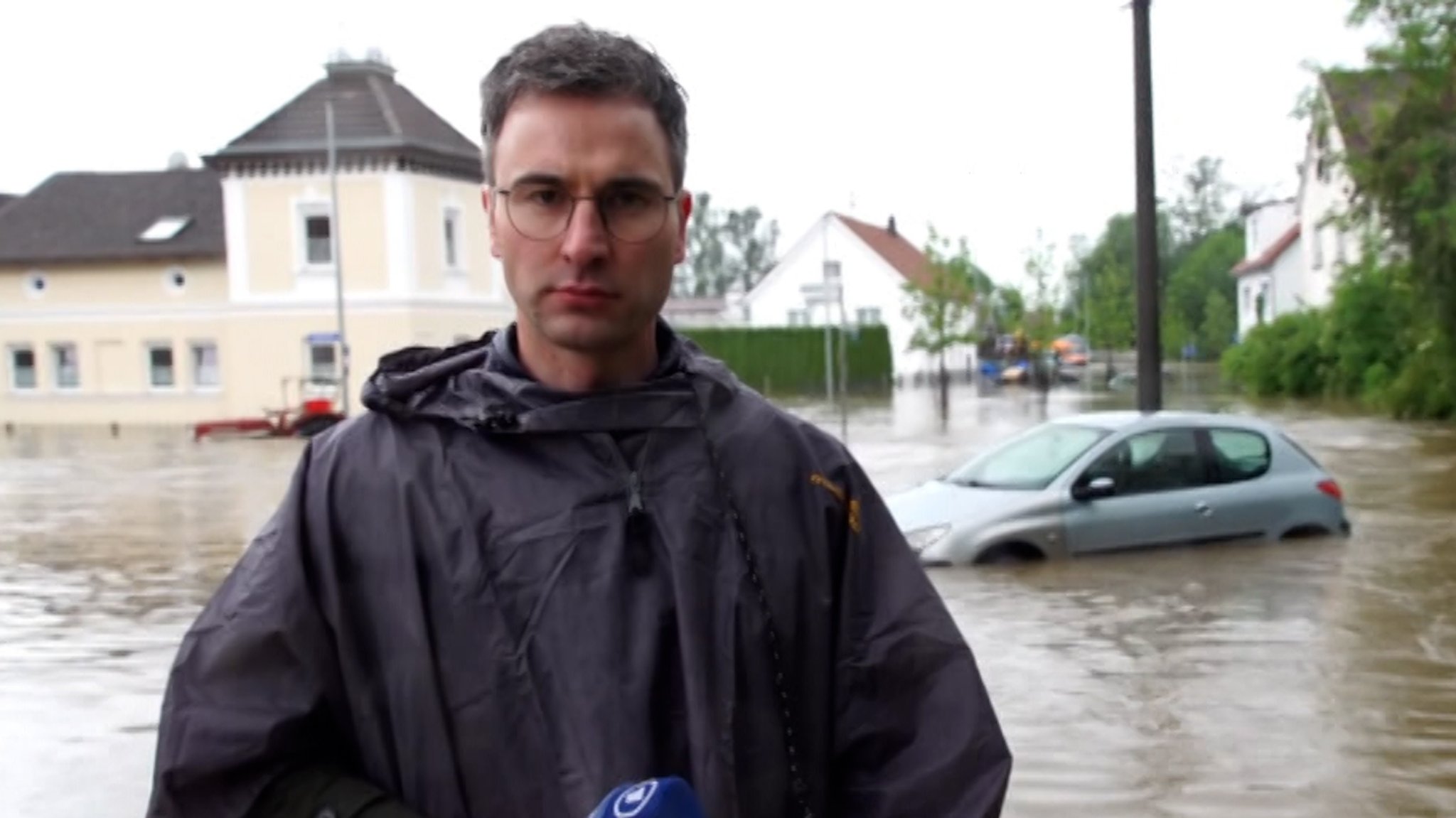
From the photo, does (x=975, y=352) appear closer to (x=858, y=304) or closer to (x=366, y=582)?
(x=858, y=304)

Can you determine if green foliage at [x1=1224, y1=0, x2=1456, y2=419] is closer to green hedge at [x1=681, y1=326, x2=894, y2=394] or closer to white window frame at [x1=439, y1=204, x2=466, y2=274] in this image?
white window frame at [x1=439, y1=204, x2=466, y2=274]

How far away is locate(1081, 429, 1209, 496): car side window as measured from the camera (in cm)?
1251

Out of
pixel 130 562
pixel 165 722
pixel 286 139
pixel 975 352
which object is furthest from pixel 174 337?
pixel 165 722

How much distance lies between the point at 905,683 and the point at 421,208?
40.0 metres

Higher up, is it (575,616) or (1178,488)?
(575,616)

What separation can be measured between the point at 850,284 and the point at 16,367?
35.7m

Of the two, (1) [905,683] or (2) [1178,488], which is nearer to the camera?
(1) [905,683]

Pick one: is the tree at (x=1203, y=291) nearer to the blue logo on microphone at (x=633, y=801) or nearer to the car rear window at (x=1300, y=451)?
the car rear window at (x=1300, y=451)

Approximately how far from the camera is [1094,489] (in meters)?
12.3

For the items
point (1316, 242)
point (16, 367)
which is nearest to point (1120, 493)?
point (16, 367)

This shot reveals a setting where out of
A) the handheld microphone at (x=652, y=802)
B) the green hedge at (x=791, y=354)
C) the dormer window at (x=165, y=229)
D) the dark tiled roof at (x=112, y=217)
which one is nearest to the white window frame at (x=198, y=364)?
the dark tiled roof at (x=112, y=217)

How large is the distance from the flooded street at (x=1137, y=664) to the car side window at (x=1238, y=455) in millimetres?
595

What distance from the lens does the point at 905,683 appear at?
80.6 inches

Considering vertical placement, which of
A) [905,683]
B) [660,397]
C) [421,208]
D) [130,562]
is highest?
[421,208]
